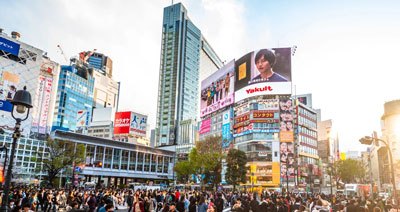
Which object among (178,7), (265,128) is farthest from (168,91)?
(265,128)

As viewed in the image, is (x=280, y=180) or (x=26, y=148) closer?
(x=26, y=148)

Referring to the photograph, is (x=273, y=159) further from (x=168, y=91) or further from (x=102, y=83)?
(x=102, y=83)

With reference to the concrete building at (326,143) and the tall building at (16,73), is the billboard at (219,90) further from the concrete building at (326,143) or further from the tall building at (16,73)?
the tall building at (16,73)

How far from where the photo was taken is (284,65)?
70.7m

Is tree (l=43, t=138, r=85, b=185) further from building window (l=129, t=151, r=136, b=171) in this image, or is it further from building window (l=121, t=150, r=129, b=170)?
building window (l=129, t=151, r=136, b=171)

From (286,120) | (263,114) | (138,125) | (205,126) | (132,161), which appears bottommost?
(132,161)

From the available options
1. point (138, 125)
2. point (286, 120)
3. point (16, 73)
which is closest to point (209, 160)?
point (286, 120)

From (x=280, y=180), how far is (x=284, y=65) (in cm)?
2652

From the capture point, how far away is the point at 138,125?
253ft

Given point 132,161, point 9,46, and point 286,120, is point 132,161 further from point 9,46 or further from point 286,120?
point 286,120

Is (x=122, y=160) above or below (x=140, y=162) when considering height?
above

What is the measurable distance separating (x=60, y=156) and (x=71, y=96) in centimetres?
7782

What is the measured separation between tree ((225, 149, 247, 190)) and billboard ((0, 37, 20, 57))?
Result: 50.1m

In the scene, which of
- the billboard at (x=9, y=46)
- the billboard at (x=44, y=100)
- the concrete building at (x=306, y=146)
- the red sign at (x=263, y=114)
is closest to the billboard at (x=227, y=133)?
the red sign at (x=263, y=114)
